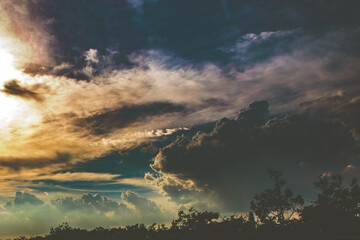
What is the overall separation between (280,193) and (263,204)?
7944 millimetres

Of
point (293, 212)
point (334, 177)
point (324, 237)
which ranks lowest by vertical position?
point (293, 212)

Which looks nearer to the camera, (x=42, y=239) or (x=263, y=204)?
(x=42, y=239)

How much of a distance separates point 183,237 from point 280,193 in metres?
67.4

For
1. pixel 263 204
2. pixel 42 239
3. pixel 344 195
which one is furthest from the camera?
pixel 263 204

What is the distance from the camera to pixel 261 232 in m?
25.8

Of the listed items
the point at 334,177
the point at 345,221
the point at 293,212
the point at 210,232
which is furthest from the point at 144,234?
the point at 334,177

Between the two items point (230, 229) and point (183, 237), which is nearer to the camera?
point (183, 237)

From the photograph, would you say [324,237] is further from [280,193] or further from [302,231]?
[280,193]

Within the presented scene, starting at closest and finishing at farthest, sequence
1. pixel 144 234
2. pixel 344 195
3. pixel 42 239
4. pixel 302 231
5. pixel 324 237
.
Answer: pixel 324 237
pixel 302 231
pixel 144 234
pixel 42 239
pixel 344 195

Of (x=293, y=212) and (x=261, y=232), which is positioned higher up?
(x=261, y=232)

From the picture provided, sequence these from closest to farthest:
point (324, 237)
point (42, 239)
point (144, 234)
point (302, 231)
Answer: point (324, 237) → point (302, 231) → point (144, 234) → point (42, 239)

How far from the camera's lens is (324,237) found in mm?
23516

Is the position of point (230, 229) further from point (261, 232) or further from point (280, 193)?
point (280, 193)

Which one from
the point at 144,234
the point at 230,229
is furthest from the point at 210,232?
the point at 144,234
